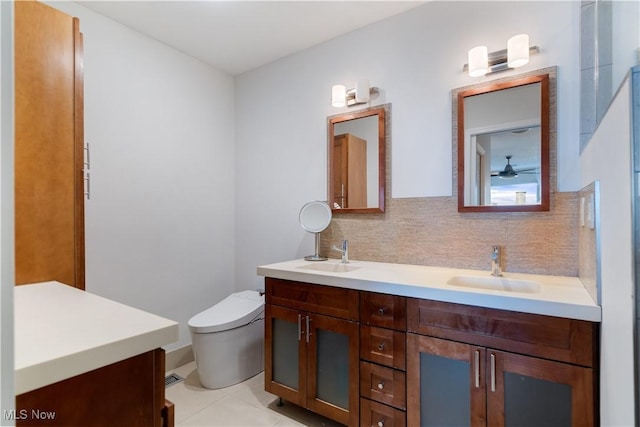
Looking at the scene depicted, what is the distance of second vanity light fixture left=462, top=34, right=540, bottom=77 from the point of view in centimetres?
163

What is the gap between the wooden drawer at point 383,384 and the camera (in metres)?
1.47

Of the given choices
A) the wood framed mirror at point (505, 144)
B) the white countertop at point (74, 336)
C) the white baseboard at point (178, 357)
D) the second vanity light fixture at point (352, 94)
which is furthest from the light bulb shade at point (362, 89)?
the white baseboard at point (178, 357)

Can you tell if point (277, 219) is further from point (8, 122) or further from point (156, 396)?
point (8, 122)

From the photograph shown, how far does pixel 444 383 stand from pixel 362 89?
1805mm

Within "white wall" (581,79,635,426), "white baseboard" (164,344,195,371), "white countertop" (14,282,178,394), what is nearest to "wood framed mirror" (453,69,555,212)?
"white wall" (581,79,635,426)

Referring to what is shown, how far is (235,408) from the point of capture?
1967 millimetres

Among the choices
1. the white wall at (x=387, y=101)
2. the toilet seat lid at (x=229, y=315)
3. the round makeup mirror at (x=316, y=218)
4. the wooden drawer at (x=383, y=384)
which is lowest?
the wooden drawer at (x=383, y=384)

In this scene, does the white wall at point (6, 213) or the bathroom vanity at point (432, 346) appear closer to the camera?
the white wall at point (6, 213)

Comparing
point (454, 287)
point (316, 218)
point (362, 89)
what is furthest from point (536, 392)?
point (362, 89)

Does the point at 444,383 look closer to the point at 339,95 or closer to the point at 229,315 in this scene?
the point at 229,315

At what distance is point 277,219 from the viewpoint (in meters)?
2.72

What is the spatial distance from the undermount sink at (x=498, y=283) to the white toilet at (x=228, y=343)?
→ 1446 mm

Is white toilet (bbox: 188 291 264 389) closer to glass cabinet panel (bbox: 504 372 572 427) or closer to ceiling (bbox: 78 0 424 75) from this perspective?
glass cabinet panel (bbox: 504 372 572 427)

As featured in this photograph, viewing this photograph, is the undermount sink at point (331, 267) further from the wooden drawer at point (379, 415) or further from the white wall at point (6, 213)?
the white wall at point (6, 213)
